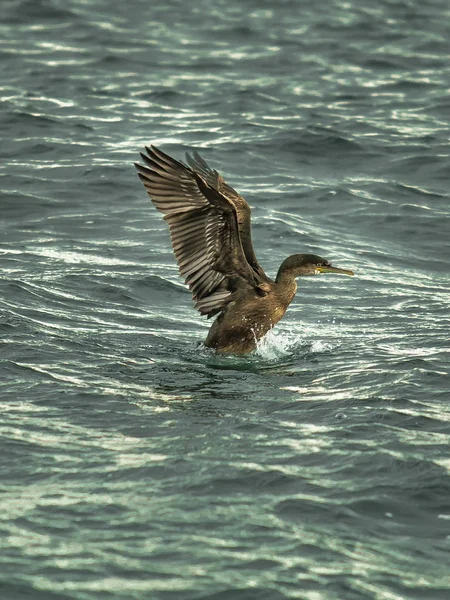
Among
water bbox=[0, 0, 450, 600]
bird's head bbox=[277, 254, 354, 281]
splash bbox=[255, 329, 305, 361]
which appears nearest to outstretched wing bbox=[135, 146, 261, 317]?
bird's head bbox=[277, 254, 354, 281]

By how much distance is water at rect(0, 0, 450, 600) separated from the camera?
5.68 meters

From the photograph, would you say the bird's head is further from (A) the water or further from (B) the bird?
(A) the water

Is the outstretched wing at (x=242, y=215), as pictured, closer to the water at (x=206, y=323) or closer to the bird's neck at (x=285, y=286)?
the bird's neck at (x=285, y=286)

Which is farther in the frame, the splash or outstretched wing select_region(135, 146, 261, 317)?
the splash

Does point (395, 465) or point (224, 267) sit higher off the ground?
point (224, 267)

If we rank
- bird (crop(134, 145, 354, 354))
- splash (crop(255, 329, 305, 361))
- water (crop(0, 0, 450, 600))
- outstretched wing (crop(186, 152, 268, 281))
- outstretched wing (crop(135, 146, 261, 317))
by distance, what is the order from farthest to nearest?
splash (crop(255, 329, 305, 361)), outstretched wing (crop(186, 152, 268, 281)), bird (crop(134, 145, 354, 354)), outstretched wing (crop(135, 146, 261, 317)), water (crop(0, 0, 450, 600))

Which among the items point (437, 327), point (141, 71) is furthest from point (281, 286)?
point (141, 71)

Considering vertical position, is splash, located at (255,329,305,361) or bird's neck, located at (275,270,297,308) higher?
bird's neck, located at (275,270,297,308)

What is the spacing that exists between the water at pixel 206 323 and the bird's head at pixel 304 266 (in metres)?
0.63

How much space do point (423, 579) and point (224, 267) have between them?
436cm

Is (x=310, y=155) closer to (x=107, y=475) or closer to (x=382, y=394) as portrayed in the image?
(x=382, y=394)

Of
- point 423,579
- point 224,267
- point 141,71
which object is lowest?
point 423,579

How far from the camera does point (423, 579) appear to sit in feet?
18.0

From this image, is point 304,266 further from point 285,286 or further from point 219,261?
point 219,261
